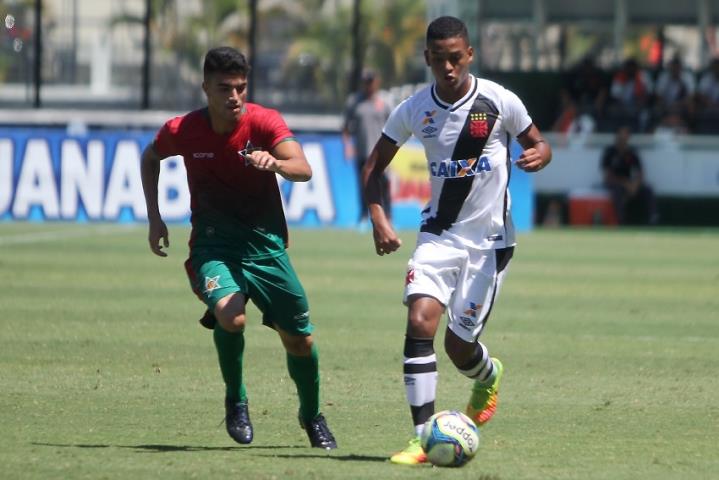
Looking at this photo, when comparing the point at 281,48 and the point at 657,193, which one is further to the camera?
the point at 281,48

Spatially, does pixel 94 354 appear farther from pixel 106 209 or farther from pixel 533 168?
pixel 106 209

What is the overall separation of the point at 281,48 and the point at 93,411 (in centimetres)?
3107

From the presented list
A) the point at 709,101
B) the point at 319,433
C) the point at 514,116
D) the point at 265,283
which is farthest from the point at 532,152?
the point at 709,101

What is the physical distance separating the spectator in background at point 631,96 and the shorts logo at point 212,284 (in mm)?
22647

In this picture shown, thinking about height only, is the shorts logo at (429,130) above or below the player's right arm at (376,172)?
above

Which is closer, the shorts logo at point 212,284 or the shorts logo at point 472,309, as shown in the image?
the shorts logo at point 212,284

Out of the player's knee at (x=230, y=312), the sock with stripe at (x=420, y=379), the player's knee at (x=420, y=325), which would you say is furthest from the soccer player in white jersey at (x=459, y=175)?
the player's knee at (x=230, y=312)

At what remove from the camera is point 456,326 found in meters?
7.92

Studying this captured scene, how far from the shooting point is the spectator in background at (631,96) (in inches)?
1163

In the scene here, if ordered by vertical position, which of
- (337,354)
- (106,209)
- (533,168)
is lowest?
(106,209)

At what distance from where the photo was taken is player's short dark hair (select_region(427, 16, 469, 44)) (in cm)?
762

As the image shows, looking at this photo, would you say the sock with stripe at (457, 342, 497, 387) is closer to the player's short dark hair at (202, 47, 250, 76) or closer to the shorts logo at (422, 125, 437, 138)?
the shorts logo at (422, 125, 437, 138)

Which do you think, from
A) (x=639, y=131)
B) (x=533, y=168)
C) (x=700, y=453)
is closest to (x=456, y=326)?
(x=533, y=168)

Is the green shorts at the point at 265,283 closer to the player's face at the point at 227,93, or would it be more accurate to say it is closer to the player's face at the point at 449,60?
the player's face at the point at 227,93
